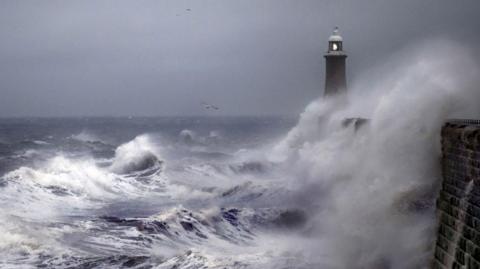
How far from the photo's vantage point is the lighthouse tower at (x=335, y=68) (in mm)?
34688

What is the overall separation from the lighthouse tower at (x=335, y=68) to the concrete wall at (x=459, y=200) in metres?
24.5

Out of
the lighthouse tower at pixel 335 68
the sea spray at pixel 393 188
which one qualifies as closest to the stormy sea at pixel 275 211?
the sea spray at pixel 393 188

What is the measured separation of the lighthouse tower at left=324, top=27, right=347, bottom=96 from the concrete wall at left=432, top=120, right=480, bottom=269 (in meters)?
24.5

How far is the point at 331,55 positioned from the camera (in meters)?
34.7

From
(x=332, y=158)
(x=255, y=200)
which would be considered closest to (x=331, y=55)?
(x=332, y=158)

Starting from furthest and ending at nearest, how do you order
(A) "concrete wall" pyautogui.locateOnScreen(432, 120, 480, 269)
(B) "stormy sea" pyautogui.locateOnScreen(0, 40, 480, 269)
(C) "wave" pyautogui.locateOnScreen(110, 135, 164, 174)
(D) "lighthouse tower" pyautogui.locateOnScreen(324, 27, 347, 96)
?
1. (D) "lighthouse tower" pyautogui.locateOnScreen(324, 27, 347, 96)
2. (C) "wave" pyautogui.locateOnScreen(110, 135, 164, 174)
3. (B) "stormy sea" pyautogui.locateOnScreen(0, 40, 480, 269)
4. (A) "concrete wall" pyautogui.locateOnScreen(432, 120, 480, 269)

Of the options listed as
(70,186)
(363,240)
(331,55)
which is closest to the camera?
(363,240)

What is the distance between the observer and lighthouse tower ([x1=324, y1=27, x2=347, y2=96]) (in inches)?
1366

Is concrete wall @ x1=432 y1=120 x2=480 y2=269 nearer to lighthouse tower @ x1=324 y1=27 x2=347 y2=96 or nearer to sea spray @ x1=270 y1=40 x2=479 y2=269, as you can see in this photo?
sea spray @ x1=270 y1=40 x2=479 y2=269

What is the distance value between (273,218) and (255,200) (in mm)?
4024

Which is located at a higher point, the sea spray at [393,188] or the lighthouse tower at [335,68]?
the lighthouse tower at [335,68]

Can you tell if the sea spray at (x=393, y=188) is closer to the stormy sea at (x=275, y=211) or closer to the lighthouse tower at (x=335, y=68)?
the stormy sea at (x=275, y=211)

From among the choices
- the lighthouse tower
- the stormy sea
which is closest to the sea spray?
the stormy sea

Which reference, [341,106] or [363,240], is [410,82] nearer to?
[363,240]
